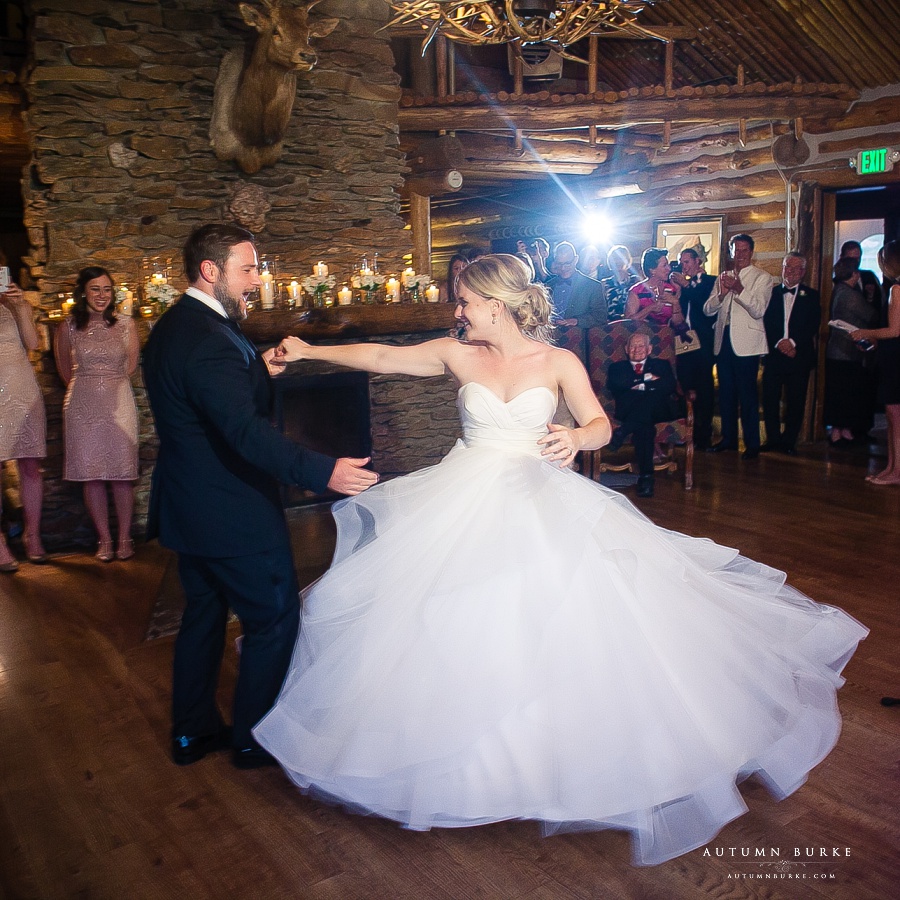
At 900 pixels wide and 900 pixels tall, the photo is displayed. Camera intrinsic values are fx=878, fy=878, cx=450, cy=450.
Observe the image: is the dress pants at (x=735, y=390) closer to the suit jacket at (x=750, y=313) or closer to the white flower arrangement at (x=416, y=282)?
the suit jacket at (x=750, y=313)

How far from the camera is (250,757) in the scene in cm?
278

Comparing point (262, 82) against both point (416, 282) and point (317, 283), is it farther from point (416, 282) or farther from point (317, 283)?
point (416, 282)

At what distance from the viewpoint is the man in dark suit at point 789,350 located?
297 inches

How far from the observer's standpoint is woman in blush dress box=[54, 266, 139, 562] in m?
4.93

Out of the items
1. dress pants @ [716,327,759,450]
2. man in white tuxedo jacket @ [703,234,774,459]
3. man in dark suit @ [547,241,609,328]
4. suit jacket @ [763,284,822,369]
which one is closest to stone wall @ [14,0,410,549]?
man in dark suit @ [547,241,609,328]

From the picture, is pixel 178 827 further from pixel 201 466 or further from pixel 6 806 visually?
pixel 201 466

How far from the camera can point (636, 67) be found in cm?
991

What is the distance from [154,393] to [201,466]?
0.25 metres

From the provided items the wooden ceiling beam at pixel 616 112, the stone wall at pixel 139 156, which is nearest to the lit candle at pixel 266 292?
the stone wall at pixel 139 156

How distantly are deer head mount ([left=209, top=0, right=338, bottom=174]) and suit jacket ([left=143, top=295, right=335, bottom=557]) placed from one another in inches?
115

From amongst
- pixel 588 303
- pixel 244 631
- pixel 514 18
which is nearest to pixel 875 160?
pixel 588 303

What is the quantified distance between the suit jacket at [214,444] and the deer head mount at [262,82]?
2916 millimetres

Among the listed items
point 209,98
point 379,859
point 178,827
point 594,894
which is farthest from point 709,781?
point 209,98

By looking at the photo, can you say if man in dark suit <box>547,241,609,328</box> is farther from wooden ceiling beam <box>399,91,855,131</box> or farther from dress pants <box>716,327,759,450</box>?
wooden ceiling beam <box>399,91,855,131</box>
